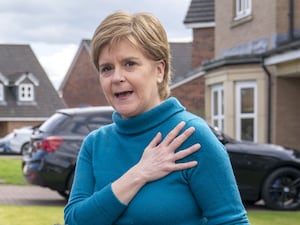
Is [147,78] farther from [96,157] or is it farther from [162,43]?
[96,157]

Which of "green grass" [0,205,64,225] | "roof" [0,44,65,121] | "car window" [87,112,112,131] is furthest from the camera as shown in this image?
"roof" [0,44,65,121]

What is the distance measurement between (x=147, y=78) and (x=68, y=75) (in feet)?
177

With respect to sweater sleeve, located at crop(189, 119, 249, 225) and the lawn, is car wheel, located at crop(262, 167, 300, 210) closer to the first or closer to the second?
the lawn

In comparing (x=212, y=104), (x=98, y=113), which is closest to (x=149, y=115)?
(x=98, y=113)

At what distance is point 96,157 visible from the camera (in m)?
2.40

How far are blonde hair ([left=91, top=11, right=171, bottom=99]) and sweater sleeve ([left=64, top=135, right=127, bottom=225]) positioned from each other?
1.27 feet

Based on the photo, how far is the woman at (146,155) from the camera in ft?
7.26

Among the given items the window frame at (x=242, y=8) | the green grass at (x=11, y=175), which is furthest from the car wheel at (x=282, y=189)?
→ the window frame at (x=242, y=8)

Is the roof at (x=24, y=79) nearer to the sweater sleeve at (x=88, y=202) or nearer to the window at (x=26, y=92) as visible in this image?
the window at (x=26, y=92)

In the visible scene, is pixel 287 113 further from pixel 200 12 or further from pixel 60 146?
pixel 200 12

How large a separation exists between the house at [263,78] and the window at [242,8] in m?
0.03

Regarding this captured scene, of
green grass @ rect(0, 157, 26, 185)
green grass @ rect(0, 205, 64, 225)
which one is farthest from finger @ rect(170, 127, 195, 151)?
green grass @ rect(0, 157, 26, 185)

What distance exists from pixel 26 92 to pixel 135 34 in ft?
167

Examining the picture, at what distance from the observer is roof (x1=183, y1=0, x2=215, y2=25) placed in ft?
A: 98.3
